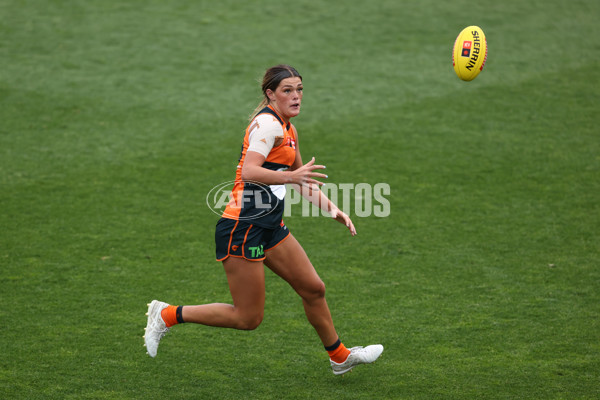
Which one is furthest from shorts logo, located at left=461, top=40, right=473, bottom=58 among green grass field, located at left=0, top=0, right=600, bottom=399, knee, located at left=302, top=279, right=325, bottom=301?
knee, located at left=302, top=279, right=325, bottom=301

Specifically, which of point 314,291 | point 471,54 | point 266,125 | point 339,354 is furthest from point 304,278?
point 471,54

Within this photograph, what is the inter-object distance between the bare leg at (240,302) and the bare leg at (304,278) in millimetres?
155

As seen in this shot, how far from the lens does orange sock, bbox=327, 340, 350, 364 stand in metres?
4.81

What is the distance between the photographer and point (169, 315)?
4734 millimetres

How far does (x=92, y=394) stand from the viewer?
4.58 meters

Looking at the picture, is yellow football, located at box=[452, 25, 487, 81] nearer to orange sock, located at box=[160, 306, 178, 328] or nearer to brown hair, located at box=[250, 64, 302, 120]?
brown hair, located at box=[250, 64, 302, 120]

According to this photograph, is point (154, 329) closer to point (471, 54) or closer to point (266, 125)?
point (266, 125)

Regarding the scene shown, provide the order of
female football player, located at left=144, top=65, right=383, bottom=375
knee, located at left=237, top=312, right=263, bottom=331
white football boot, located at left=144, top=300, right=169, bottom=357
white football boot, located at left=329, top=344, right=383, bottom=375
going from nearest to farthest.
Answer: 1. female football player, located at left=144, top=65, right=383, bottom=375
2. knee, located at left=237, top=312, right=263, bottom=331
3. white football boot, located at left=144, top=300, right=169, bottom=357
4. white football boot, located at left=329, top=344, right=383, bottom=375

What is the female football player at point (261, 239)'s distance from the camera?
4465mm

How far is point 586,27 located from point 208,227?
9.79 m

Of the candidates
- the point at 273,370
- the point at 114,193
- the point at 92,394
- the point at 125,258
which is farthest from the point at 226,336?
the point at 114,193

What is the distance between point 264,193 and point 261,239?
0.30m

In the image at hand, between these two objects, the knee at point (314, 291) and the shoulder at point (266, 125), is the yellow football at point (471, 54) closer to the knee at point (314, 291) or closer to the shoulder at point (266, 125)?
the shoulder at point (266, 125)

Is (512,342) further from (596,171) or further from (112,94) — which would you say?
(112,94)
